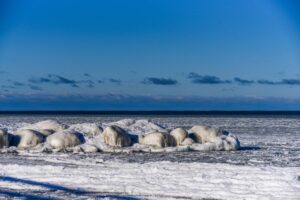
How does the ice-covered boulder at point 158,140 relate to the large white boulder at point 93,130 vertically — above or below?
below

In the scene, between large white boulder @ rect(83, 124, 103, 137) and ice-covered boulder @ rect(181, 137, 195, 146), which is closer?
ice-covered boulder @ rect(181, 137, 195, 146)

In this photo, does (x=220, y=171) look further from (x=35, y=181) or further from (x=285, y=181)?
(x=35, y=181)

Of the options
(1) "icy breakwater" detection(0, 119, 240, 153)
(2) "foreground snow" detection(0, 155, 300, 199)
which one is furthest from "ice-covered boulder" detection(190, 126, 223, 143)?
(2) "foreground snow" detection(0, 155, 300, 199)

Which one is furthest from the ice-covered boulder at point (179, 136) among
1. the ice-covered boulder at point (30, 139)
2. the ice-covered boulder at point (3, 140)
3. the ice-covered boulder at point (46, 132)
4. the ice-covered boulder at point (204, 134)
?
the ice-covered boulder at point (3, 140)

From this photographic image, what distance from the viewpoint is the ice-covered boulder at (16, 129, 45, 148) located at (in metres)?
22.2

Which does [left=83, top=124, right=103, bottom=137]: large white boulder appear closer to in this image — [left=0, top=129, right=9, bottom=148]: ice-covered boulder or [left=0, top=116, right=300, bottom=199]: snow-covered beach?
[left=0, top=116, right=300, bottom=199]: snow-covered beach

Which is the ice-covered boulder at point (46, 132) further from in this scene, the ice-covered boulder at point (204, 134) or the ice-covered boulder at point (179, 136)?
the ice-covered boulder at point (204, 134)

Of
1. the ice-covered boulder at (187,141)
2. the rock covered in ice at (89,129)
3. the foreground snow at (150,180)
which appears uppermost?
the rock covered in ice at (89,129)

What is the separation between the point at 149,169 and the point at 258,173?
280 cm

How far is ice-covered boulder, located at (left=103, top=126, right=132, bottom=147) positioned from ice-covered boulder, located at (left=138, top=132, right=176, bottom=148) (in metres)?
0.71

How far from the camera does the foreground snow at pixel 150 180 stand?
11.4 m

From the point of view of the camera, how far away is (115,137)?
22.0m

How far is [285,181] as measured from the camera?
13.1m

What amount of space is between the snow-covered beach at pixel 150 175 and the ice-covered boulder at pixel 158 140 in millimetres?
1207
